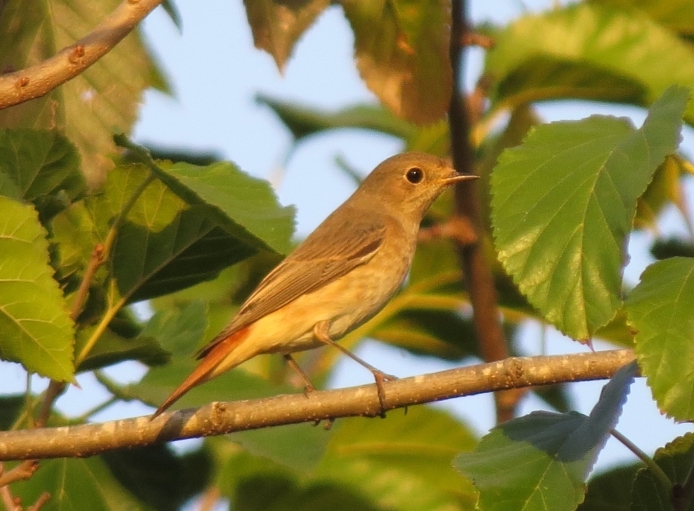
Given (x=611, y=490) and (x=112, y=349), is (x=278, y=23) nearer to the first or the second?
(x=112, y=349)

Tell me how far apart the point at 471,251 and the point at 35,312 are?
2.23 m

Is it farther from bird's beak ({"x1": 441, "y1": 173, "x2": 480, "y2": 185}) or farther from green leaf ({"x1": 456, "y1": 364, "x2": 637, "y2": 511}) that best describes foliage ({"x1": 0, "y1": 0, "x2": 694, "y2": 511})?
bird's beak ({"x1": 441, "y1": 173, "x2": 480, "y2": 185})

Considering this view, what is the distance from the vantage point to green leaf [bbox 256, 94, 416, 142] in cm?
556

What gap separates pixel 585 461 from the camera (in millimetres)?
2605

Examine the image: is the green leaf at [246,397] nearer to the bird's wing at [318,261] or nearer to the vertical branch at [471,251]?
the bird's wing at [318,261]

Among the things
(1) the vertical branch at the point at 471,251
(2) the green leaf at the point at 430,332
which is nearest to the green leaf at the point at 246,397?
(1) the vertical branch at the point at 471,251

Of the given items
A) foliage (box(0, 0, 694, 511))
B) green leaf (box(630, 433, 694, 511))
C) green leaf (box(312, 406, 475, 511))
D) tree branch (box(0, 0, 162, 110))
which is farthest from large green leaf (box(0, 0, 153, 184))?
green leaf (box(630, 433, 694, 511))

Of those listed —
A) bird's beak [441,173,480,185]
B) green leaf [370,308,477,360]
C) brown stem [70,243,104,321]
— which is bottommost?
brown stem [70,243,104,321]

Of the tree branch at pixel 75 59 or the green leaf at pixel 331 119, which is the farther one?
the green leaf at pixel 331 119

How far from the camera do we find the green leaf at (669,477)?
2.80 m

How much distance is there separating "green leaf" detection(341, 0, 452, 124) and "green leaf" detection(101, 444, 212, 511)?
1.47m

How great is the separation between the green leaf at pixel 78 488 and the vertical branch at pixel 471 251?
160cm

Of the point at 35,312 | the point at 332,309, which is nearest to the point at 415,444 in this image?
the point at 332,309

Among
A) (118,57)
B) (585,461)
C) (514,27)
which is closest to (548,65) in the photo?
(514,27)
